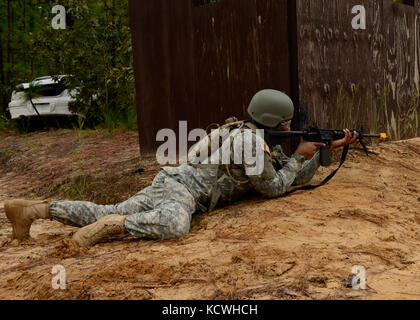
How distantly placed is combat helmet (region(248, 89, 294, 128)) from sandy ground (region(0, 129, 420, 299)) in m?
0.66

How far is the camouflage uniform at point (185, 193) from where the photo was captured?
372 cm

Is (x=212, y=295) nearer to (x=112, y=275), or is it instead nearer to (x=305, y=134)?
(x=112, y=275)

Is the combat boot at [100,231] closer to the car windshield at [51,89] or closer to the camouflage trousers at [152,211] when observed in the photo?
the camouflage trousers at [152,211]

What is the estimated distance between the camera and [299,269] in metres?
2.77

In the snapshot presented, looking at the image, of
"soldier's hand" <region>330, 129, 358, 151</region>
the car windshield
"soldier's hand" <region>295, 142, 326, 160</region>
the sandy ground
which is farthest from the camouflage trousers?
the car windshield

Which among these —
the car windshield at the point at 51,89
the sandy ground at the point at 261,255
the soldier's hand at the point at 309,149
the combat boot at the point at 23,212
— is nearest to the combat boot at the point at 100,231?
the sandy ground at the point at 261,255

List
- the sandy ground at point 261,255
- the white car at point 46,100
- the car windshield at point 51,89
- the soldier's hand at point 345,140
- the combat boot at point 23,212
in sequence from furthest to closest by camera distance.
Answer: the car windshield at point 51,89 → the white car at point 46,100 → the soldier's hand at point 345,140 → the combat boot at point 23,212 → the sandy ground at point 261,255

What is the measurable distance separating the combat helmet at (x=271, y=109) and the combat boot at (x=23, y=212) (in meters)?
1.87

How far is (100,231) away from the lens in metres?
3.69

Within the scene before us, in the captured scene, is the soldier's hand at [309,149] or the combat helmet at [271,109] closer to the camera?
the combat helmet at [271,109]

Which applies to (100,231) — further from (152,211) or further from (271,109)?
(271,109)

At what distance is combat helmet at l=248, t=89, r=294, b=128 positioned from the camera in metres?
3.98

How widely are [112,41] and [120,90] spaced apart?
3.50ft
